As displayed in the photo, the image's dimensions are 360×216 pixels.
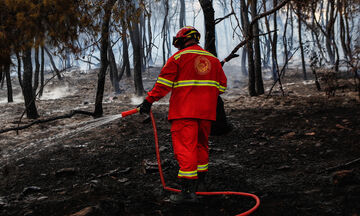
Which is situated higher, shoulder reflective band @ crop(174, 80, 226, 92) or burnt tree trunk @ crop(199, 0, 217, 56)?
burnt tree trunk @ crop(199, 0, 217, 56)

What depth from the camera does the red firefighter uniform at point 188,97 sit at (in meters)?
3.11

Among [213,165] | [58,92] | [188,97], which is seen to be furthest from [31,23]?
[58,92]

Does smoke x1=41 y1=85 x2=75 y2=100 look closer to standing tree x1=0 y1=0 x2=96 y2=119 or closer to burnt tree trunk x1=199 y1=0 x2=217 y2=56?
burnt tree trunk x1=199 y1=0 x2=217 y2=56

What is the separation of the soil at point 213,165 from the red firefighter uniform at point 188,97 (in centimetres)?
52

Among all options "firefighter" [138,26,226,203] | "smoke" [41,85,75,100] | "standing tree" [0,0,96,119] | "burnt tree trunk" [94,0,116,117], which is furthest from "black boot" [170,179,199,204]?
"smoke" [41,85,75,100]

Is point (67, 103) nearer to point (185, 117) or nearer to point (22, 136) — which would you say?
point (22, 136)

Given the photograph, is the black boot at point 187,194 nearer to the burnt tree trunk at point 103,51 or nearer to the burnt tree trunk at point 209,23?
the burnt tree trunk at point 209,23

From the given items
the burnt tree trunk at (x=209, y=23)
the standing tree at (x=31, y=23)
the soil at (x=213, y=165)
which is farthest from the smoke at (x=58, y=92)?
the standing tree at (x=31, y=23)

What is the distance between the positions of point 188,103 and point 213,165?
1.55 m

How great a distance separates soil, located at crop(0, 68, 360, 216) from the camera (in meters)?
2.95

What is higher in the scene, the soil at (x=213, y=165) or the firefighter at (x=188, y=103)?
the firefighter at (x=188, y=103)

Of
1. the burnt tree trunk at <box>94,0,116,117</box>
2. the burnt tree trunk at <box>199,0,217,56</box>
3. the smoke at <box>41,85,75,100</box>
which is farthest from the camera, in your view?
the smoke at <box>41,85,75,100</box>

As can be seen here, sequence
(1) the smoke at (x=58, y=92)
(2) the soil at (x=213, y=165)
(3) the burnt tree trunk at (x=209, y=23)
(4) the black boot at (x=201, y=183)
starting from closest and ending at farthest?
(2) the soil at (x=213, y=165) < (4) the black boot at (x=201, y=183) < (3) the burnt tree trunk at (x=209, y=23) < (1) the smoke at (x=58, y=92)

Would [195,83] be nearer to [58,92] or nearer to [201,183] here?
[201,183]
